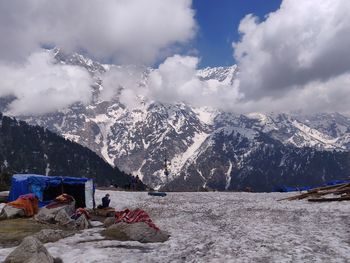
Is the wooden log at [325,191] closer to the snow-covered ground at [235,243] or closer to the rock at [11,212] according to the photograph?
the snow-covered ground at [235,243]

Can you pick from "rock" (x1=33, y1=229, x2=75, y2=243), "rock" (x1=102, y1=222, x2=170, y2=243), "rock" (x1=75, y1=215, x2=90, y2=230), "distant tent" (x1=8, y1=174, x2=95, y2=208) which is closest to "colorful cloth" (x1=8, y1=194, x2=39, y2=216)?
"distant tent" (x1=8, y1=174, x2=95, y2=208)

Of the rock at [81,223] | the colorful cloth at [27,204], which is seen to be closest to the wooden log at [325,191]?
the rock at [81,223]

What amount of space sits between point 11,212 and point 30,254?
1795 centimetres

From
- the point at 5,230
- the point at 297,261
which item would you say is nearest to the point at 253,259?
the point at 297,261

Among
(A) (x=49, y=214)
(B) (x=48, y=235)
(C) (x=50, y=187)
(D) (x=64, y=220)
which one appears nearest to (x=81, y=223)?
(D) (x=64, y=220)

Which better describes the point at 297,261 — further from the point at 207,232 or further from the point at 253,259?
the point at 207,232

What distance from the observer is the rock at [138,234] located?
84.6 ft

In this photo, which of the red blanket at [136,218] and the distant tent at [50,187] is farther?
the distant tent at [50,187]

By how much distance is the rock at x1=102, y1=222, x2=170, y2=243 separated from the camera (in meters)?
25.8

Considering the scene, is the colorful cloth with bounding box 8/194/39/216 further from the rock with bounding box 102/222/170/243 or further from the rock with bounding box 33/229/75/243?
the rock with bounding box 102/222/170/243

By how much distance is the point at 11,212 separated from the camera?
3588cm

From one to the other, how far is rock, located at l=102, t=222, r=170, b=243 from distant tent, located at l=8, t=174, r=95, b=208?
19.0m

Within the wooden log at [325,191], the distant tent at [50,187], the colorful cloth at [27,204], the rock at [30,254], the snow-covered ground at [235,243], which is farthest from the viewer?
the wooden log at [325,191]

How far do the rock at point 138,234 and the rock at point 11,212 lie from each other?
1097cm
